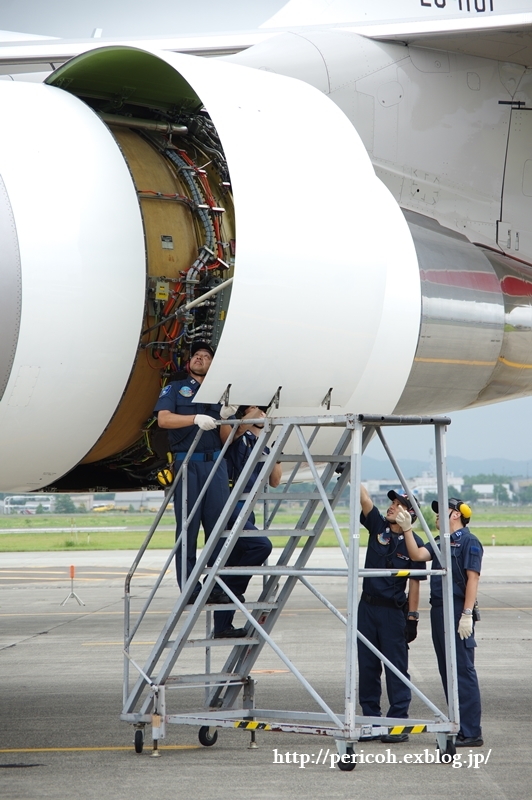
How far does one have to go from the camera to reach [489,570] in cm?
2836

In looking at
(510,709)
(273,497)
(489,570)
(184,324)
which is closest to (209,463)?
(273,497)

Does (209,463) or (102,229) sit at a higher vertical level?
(102,229)

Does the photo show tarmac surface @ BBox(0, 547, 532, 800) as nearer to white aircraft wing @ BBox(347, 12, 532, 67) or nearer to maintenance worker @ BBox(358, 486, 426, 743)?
maintenance worker @ BBox(358, 486, 426, 743)

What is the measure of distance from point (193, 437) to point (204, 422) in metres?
0.52

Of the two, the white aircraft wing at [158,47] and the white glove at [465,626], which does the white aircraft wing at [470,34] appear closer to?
the white aircraft wing at [158,47]

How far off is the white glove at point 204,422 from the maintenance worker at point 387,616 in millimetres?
1798

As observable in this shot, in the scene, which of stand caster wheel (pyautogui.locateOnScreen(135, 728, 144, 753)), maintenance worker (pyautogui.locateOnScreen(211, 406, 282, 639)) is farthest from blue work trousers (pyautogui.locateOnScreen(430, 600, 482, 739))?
stand caster wheel (pyautogui.locateOnScreen(135, 728, 144, 753))

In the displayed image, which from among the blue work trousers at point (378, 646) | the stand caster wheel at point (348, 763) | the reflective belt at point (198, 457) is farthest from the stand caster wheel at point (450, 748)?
the reflective belt at point (198, 457)

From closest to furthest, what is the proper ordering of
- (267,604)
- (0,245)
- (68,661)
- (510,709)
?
1. (0,245)
2. (267,604)
3. (510,709)
4. (68,661)

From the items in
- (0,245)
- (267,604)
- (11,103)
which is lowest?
(267,604)

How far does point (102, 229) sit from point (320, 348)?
68.4 inches

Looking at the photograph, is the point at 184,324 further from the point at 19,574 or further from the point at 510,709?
the point at 19,574

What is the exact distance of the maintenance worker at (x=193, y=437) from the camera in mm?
7435

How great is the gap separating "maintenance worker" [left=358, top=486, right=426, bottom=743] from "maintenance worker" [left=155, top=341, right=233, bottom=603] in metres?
1.34
